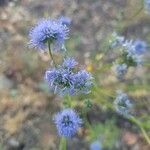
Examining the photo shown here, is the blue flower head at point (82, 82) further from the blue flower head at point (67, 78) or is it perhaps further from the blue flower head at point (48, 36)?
the blue flower head at point (48, 36)

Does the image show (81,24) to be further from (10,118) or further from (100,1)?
(10,118)

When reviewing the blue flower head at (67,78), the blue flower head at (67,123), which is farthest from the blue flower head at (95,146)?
the blue flower head at (67,78)

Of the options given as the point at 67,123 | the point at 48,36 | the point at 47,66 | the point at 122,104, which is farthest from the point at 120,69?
the point at 47,66

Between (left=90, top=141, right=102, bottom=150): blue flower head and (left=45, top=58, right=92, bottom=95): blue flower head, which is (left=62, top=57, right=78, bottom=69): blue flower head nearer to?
(left=45, top=58, right=92, bottom=95): blue flower head

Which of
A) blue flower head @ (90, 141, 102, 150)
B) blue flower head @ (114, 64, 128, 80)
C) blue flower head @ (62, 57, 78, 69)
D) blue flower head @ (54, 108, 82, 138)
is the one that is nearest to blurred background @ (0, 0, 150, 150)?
blue flower head @ (90, 141, 102, 150)

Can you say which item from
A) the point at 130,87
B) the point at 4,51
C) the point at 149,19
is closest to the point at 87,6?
the point at 149,19
